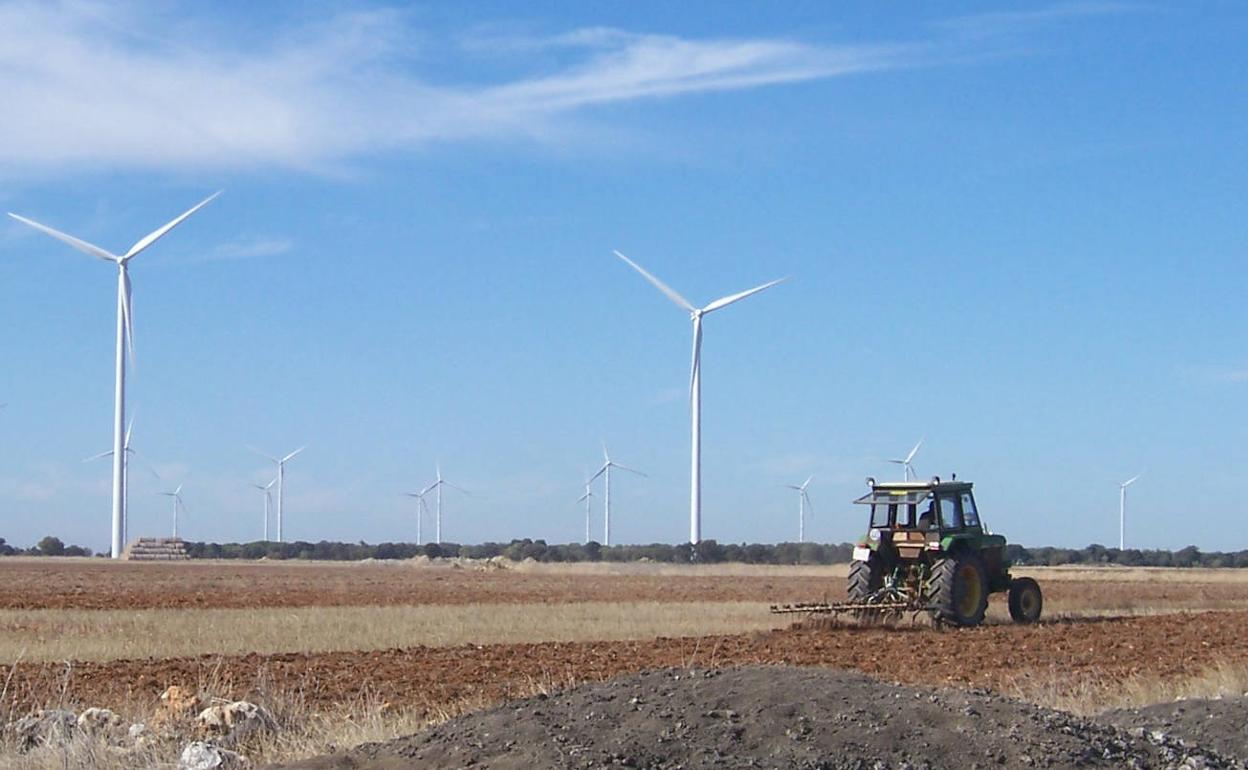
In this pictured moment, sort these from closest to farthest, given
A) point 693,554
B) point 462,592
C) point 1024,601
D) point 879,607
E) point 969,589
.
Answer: point 879,607, point 969,589, point 1024,601, point 462,592, point 693,554

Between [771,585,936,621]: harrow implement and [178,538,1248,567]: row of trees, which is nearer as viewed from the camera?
[771,585,936,621]: harrow implement

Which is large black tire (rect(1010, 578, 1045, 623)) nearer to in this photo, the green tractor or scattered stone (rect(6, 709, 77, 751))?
the green tractor

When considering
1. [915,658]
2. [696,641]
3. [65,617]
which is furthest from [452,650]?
[65,617]

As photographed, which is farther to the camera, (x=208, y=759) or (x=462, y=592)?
(x=462, y=592)

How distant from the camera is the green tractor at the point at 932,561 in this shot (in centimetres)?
2878

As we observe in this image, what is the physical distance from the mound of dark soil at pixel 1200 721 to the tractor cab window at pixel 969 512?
17117 millimetres

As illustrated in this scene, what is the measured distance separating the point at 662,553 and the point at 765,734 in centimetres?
9485

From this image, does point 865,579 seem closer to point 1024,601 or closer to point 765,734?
point 1024,601

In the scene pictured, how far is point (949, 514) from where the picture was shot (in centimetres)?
3023

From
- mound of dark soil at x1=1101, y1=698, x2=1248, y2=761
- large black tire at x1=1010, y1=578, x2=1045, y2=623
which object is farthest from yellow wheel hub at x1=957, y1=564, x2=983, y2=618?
mound of dark soil at x1=1101, y1=698, x2=1248, y2=761

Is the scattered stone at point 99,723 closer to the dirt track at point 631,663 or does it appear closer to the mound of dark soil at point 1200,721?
the dirt track at point 631,663

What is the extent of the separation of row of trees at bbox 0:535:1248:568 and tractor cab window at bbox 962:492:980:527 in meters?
48.8

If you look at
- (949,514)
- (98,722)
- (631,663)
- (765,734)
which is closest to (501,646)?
(631,663)

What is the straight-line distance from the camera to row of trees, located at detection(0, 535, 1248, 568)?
97562 mm
